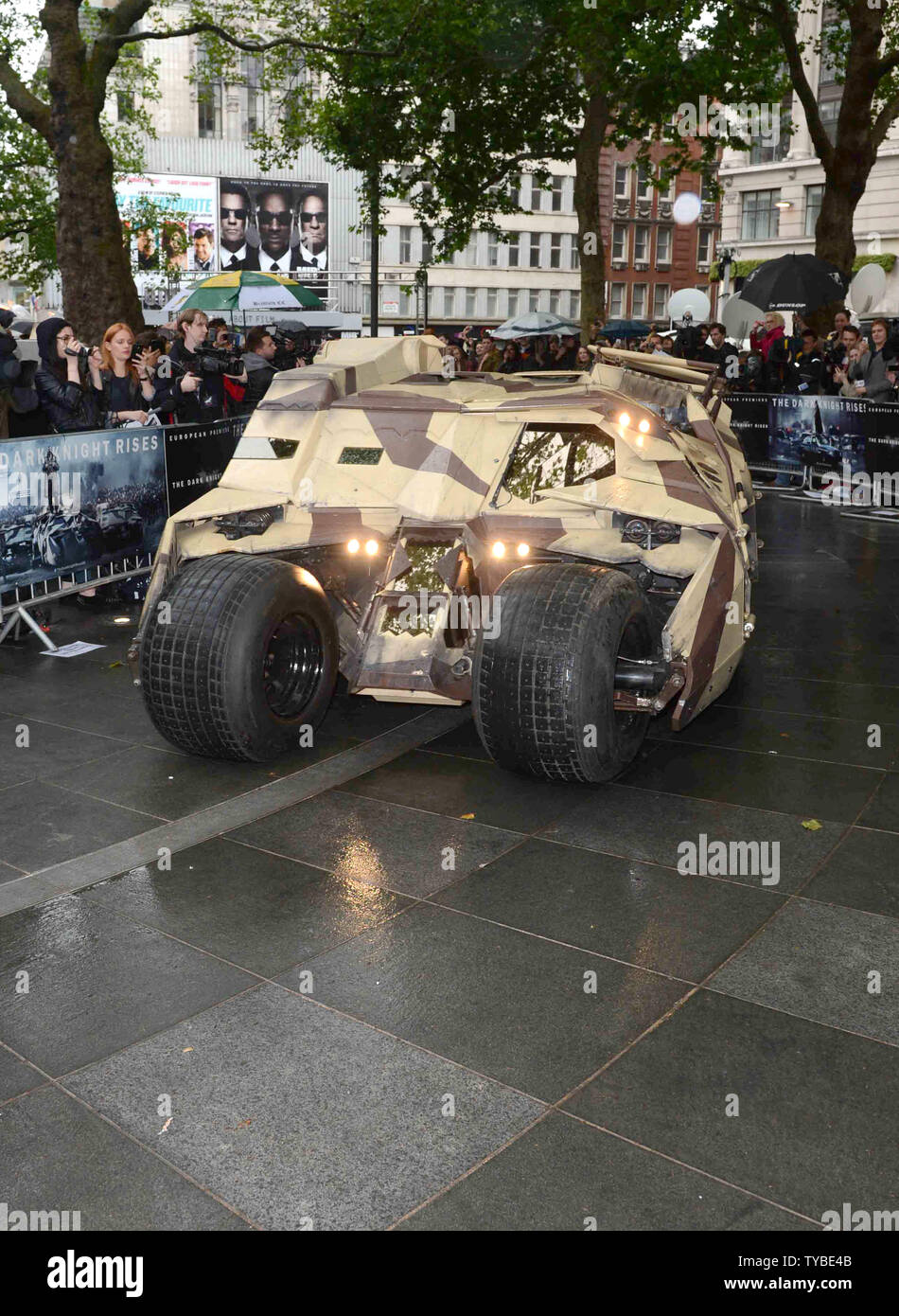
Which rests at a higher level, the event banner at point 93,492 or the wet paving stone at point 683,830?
the event banner at point 93,492

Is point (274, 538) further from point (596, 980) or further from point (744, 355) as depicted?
point (744, 355)

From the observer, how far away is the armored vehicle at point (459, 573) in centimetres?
638

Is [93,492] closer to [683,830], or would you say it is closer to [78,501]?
[78,501]

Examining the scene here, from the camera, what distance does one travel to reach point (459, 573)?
7.25 metres

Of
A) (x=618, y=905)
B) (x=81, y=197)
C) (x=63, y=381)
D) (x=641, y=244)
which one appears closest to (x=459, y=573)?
(x=618, y=905)

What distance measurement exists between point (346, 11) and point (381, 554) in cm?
2979

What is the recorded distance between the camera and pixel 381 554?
756 centimetres

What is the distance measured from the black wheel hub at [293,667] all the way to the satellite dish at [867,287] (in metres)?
22.3

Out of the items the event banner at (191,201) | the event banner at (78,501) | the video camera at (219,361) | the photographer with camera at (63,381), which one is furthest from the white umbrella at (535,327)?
the event banner at (191,201)

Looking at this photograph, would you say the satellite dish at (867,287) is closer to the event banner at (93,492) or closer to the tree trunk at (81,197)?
the tree trunk at (81,197)

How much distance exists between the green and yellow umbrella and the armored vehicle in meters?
14.3

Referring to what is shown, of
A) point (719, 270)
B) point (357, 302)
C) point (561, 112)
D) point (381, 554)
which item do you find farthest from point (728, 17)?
point (357, 302)

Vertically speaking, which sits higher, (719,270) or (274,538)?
(719,270)

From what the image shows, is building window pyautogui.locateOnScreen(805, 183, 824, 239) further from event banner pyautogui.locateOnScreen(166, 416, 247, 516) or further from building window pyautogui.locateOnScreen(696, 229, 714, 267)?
event banner pyautogui.locateOnScreen(166, 416, 247, 516)
